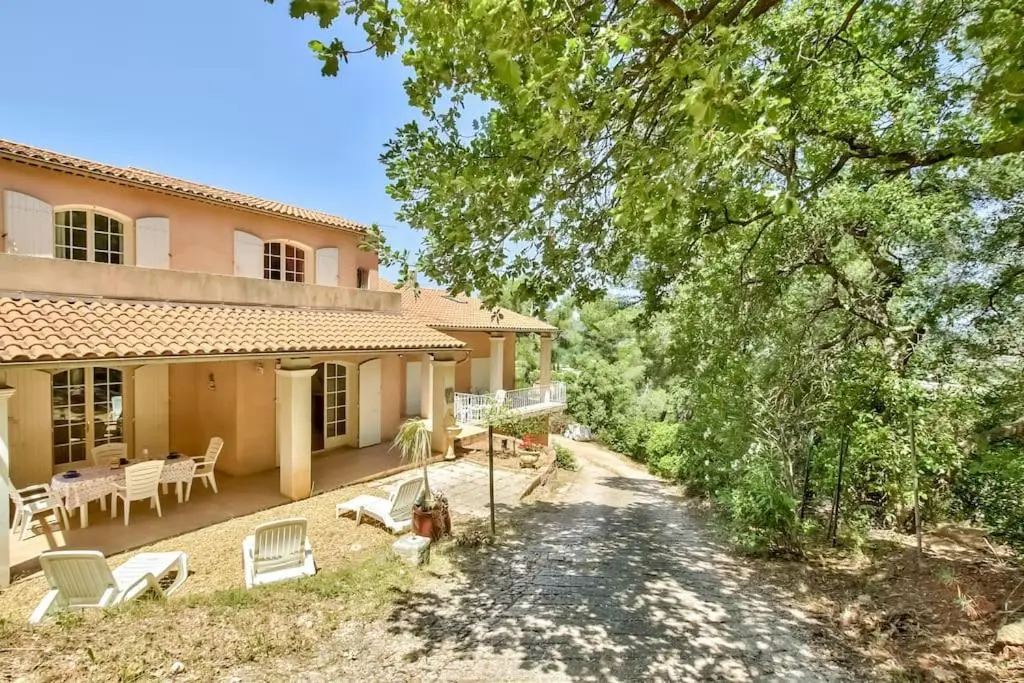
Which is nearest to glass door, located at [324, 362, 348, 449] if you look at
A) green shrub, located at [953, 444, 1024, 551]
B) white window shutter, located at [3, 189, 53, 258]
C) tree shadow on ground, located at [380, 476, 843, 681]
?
white window shutter, located at [3, 189, 53, 258]

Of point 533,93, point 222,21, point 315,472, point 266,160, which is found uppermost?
point 266,160

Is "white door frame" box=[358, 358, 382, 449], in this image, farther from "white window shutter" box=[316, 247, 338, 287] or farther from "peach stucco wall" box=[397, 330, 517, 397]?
"peach stucco wall" box=[397, 330, 517, 397]

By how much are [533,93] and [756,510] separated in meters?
7.64

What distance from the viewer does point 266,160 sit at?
740 inches

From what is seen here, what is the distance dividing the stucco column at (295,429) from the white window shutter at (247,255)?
12.6 ft

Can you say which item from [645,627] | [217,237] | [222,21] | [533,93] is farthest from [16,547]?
[533,93]

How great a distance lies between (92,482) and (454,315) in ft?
45.0

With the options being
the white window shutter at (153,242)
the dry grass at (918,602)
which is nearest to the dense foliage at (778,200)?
the dry grass at (918,602)

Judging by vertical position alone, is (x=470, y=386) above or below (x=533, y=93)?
below

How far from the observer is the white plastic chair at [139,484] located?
793 centimetres

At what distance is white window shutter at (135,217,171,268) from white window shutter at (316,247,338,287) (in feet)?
11.6

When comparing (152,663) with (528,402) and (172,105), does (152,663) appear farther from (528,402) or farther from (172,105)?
(528,402)

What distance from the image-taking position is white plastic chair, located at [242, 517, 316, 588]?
6.25 meters

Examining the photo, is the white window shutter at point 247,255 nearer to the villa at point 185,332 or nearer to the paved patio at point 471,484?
the villa at point 185,332
